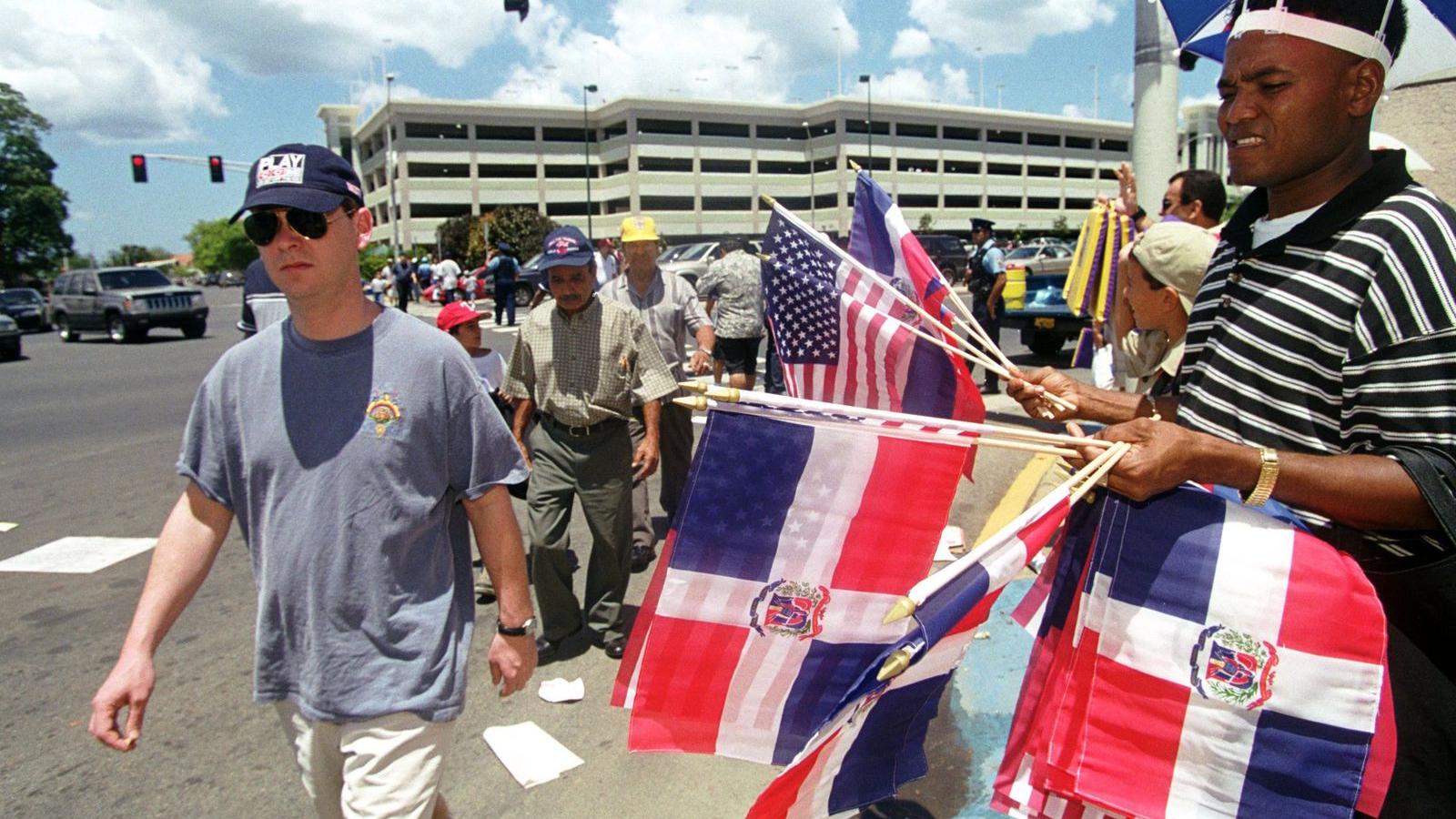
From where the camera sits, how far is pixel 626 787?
3.56 m

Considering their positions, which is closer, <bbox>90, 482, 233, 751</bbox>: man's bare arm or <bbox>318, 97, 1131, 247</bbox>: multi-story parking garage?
<bbox>90, 482, 233, 751</bbox>: man's bare arm

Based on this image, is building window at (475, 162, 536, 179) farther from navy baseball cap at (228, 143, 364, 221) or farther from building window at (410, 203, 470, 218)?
navy baseball cap at (228, 143, 364, 221)

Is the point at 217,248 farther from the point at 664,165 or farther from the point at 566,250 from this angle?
the point at 566,250

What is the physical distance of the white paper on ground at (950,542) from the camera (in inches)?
223

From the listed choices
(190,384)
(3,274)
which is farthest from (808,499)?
(3,274)

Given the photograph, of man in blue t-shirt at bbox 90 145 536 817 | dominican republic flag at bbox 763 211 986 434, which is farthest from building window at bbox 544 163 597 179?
man in blue t-shirt at bbox 90 145 536 817

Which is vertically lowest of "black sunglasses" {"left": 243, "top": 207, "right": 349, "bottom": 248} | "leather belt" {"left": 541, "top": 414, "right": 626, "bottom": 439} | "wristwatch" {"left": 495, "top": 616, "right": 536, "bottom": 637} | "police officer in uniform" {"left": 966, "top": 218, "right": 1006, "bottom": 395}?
"wristwatch" {"left": 495, "top": 616, "right": 536, "bottom": 637}

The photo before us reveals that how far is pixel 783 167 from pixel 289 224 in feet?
306

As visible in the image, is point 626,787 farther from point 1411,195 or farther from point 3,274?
point 3,274

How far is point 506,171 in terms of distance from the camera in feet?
287

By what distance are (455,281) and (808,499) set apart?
2672cm

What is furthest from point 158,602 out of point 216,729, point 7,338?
Result: point 7,338

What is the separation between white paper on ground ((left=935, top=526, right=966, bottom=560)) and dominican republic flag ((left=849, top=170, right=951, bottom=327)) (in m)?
2.61

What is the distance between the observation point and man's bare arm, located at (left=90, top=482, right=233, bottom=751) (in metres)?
2.22
